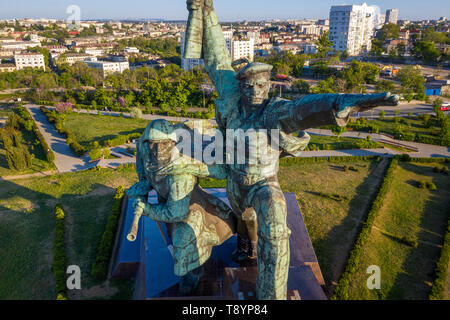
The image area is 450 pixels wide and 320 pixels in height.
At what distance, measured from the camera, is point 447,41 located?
8756cm

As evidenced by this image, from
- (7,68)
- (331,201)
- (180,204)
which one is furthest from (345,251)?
(7,68)

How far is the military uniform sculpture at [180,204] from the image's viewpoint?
7987mm

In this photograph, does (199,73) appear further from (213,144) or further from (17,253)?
(213,144)

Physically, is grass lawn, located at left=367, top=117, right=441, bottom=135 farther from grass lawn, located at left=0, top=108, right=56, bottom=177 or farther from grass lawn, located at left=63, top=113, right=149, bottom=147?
grass lawn, located at left=0, top=108, right=56, bottom=177

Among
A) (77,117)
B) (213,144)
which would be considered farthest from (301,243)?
(77,117)

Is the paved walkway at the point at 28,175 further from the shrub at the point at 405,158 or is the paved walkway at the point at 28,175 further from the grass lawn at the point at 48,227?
the shrub at the point at 405,158

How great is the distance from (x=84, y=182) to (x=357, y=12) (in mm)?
93696

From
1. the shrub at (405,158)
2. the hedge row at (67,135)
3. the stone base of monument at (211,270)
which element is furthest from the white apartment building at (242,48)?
the stone base of monument at (211,270)

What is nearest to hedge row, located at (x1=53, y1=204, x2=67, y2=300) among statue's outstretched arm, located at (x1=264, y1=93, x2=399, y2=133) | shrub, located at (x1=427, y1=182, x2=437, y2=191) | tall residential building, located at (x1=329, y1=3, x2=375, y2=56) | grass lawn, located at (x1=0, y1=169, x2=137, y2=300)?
grass lawn, located at (x1=0, y1=169, x2=137, y2=300)

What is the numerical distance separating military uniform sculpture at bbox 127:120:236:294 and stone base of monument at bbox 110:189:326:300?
675 mm

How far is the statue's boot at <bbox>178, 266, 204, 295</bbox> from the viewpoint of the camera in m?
10.0

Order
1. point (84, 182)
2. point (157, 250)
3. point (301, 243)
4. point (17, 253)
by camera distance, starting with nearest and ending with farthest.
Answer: point (157, 250) → point (301, 243) → point (17, 253) → point (84, 182)

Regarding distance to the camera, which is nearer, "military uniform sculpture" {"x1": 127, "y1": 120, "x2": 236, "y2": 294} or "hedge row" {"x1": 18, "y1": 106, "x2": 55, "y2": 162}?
"military uniform sculpture" {"x1": 127, "y1": 120, "x2": 236, "y2": 294}
